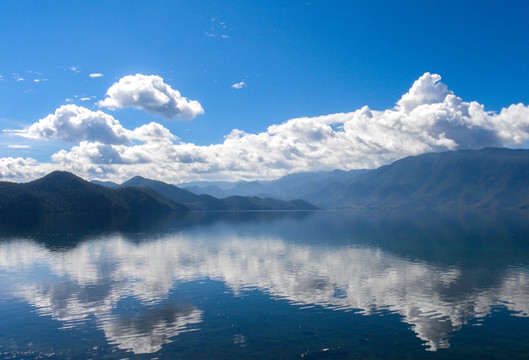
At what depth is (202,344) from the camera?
128 feet

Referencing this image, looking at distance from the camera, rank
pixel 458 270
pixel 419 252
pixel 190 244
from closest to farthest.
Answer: pixel 458 270 → pixel 419 252 → pixel 190 244

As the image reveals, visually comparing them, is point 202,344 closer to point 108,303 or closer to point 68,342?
point 68,342

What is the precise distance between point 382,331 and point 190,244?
3830 inches

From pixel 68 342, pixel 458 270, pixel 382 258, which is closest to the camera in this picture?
pixel 68 342

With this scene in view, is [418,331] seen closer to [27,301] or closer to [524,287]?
[524,287]

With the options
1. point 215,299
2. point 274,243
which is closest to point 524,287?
point 215,299

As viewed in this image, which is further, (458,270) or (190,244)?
(190,244)

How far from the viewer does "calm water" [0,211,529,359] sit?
38.7 m

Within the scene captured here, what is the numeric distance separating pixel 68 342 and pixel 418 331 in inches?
1593

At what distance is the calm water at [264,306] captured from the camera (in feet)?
127

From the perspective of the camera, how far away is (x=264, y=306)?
54.2 metres

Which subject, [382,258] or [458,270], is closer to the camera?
[458,270]

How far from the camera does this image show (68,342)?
3947cm

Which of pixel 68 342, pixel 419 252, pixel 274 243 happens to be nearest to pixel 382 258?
pixel 419 252
